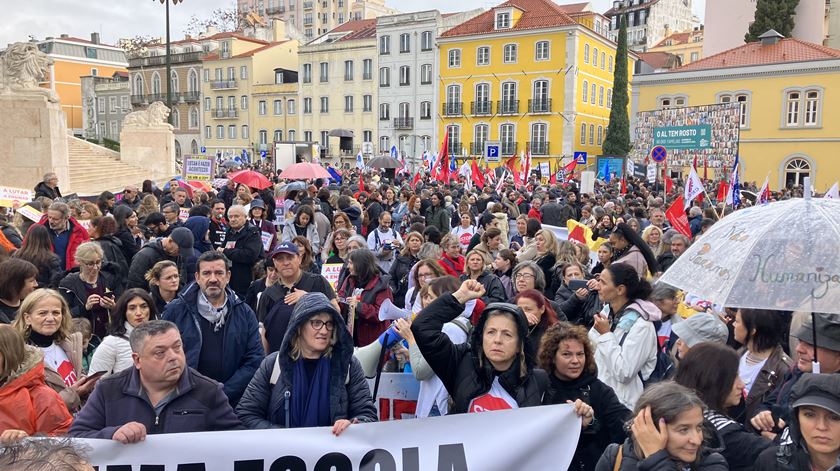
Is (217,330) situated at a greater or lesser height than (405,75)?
lesser

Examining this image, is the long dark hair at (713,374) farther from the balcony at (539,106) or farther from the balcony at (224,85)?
the balcony at (224,85)

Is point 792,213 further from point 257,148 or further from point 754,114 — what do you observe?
point 257,148

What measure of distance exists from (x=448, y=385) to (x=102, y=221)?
17.0 ft

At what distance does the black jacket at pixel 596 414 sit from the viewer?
3414 millimetres

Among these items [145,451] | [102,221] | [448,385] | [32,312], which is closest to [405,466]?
[448,385]

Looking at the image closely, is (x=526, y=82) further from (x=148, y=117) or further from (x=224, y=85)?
(x=224, y=85)

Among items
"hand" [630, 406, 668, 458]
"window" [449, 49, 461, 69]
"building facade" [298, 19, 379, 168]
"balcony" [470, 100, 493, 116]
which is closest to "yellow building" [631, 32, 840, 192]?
"balcony" [470, 100, 493, 116]

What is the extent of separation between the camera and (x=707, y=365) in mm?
3061

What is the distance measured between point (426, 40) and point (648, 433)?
49590 mm

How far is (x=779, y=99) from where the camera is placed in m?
37.8

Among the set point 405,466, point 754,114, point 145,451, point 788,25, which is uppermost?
point 788,25

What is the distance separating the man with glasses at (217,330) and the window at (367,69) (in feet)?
163

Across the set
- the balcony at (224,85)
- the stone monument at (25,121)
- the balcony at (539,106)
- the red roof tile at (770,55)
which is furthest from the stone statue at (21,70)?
the balcony at (224,85)

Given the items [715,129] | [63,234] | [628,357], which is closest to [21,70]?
[63,234]
